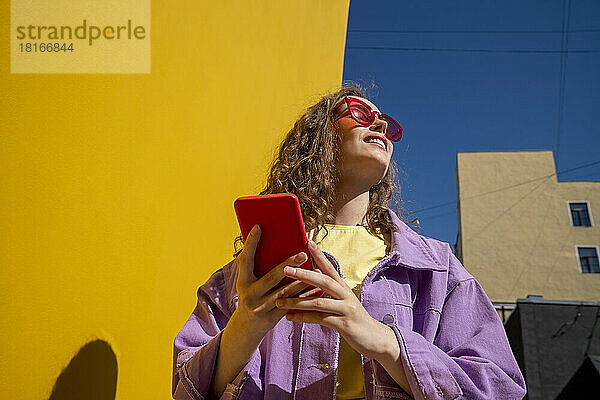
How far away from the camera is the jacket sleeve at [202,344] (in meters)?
1.37

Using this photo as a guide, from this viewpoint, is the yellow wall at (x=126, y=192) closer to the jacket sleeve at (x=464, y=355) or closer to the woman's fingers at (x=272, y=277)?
the woman's fingers at (x=272, y=277)

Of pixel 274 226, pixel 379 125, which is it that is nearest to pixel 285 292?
pixel 274 226

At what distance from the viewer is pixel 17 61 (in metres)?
1.49

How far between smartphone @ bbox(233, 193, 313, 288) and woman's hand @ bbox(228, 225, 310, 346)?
2 centimetres

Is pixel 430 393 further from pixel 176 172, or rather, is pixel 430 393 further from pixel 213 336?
pixel 176 172

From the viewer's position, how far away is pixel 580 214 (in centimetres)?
2488

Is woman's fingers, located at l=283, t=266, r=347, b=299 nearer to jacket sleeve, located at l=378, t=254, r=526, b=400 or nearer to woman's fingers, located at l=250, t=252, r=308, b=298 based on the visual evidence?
woman's fingers, located at l=250, t=252, r=308, b=298

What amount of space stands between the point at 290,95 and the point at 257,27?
402 millimetres

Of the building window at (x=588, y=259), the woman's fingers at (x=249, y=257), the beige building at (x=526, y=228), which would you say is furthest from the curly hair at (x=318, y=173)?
the building window at (x=588, y=259)

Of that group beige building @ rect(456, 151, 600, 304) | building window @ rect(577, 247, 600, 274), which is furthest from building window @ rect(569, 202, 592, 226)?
building window @ rect(577, 247, 600, 274)

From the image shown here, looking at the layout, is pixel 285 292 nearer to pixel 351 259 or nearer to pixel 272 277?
pixel 272 277

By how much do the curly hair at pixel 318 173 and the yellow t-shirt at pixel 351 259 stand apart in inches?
1.5

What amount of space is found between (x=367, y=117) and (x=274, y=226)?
2.37ft

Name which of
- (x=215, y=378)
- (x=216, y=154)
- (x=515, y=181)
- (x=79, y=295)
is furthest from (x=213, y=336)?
(x=515, y=181)
